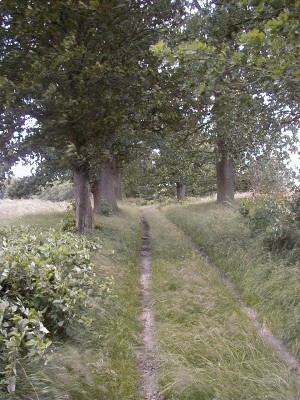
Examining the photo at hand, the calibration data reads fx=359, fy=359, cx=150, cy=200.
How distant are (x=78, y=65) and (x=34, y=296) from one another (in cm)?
701

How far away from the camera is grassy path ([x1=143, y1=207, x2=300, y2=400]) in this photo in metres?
3.95

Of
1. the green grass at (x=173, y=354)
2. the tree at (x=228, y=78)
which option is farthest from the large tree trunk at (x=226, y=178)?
the green grass at (x=173, y=354)

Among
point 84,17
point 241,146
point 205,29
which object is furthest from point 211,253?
point 84,17

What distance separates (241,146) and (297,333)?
797 cm

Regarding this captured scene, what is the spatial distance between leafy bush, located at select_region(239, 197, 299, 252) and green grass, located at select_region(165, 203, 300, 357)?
289 mm

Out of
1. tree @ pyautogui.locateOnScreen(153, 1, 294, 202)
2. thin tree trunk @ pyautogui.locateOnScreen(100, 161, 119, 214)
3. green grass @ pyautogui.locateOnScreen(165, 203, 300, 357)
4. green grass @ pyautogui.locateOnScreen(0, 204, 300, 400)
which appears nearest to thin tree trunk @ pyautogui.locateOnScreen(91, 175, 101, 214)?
thin tree trunk @ pyautogui.locateOnScreen(100, 161, 119, 214)

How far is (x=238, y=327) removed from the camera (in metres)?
5.29

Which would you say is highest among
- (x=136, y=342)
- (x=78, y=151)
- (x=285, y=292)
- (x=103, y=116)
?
(x=103, y=116)

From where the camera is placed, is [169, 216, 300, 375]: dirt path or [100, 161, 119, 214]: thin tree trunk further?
[100, 161, 119, 214]: thin tree trunk

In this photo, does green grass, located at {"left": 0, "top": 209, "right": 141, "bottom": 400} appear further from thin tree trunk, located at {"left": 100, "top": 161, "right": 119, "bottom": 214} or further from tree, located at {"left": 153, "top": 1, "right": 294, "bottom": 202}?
thin tree trunk, located at {"left": 100, "top": 161, "right": 119, "bottom": 214}

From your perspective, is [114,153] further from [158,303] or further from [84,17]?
[158,303]

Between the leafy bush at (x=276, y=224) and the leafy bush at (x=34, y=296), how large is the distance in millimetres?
4680

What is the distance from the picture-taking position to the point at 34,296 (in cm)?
440

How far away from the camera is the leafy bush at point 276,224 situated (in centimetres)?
825
